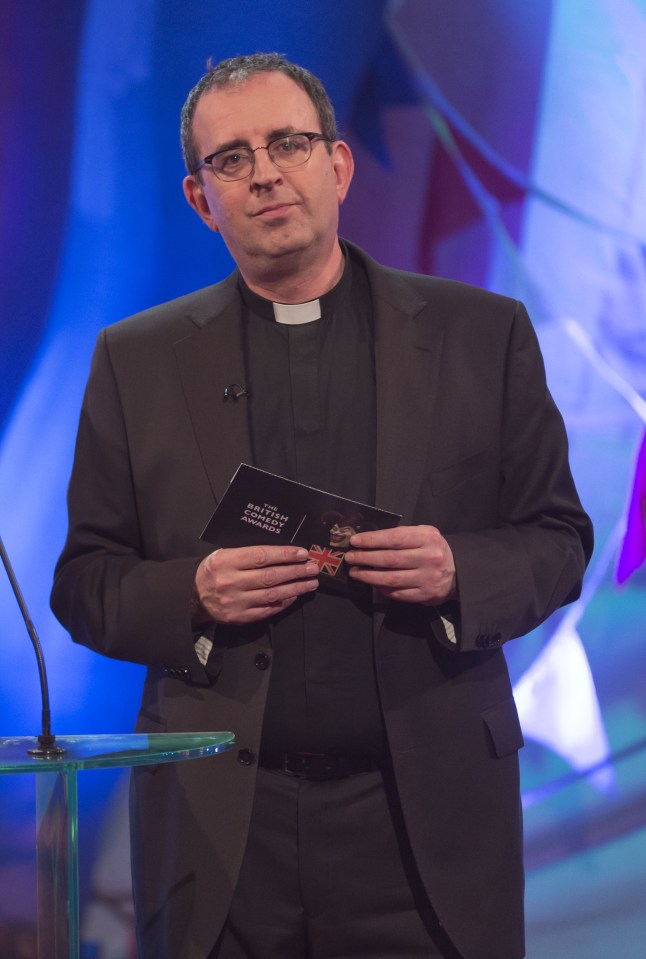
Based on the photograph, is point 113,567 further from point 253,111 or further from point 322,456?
point 253,111

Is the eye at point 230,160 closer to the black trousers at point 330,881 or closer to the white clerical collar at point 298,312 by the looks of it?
the white clerical collar at point 298,312

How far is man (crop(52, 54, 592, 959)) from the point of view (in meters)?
2.16

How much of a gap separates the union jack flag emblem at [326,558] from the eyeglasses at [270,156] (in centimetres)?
85

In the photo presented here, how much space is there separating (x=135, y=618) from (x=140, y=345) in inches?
25.0

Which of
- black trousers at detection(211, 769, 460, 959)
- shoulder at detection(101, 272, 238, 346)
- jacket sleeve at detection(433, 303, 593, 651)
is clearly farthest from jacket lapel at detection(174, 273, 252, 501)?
black trousers at detection(211, 769, 460, 959)

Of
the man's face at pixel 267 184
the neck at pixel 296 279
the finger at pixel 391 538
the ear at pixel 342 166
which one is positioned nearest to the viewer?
the finger at pixel 391 538

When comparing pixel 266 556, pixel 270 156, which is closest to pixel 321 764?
pixel 266 556

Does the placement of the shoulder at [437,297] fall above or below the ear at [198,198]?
below

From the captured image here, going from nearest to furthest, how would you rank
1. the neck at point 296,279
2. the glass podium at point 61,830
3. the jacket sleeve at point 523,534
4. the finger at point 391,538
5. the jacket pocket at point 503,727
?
the glass podium at point 61,830 → the finger at point 391,538 → the jacket sleeve at point 523,534 → the jacket pocket at point 503,727 → the neck at point 296,279

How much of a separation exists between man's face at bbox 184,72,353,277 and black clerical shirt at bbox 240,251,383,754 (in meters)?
0.15

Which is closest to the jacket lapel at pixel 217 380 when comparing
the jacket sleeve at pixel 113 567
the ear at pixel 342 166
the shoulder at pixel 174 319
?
the shoulder at pixel 174 319

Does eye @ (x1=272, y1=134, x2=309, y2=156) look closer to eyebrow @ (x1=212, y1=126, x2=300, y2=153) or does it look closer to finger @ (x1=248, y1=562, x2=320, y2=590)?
eyebrow @ (x1=212, y1=126, x2=300, y2=153)

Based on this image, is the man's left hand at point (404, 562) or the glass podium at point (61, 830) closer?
the glass podium at point (61, 830)

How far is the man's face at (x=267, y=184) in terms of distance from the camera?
7.71 ft
